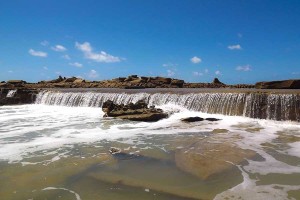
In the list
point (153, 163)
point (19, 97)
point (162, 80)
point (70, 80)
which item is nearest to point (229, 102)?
point (153, 163)

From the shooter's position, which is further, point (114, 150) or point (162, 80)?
point (162, 80)

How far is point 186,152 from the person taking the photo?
31.7 feet

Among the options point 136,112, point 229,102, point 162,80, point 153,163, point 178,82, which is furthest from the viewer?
point 162,80

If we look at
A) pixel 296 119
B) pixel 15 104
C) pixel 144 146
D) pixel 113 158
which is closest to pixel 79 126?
pixel 144 146

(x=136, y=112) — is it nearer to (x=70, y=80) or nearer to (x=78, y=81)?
(x=78, y=81)

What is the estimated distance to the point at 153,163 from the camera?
28.0ft

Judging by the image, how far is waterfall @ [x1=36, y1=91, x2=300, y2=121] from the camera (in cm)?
1580

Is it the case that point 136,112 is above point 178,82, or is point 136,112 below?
below

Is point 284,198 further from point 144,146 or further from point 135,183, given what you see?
point 144,146

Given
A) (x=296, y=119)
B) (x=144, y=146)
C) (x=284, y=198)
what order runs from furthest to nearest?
(x=296, y=119) < (x=144, y=146) < (x=284, y=198)

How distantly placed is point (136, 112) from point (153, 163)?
911 centimetres

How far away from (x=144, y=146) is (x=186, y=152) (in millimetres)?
1606

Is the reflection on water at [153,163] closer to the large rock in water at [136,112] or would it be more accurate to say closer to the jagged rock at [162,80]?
the large rock in water at [136,112]

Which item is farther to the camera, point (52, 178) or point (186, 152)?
point (186, 152)
